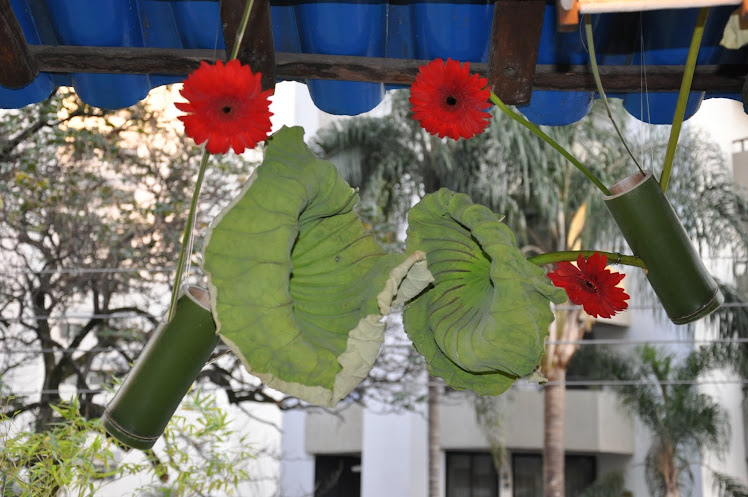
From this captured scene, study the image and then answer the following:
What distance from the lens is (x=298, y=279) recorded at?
94 cm

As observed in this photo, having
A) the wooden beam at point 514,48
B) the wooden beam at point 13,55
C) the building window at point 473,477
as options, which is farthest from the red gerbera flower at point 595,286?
the building window at point 473,477

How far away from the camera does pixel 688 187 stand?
630 centimetres

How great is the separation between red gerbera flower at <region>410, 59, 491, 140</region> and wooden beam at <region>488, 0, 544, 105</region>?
0.33 m

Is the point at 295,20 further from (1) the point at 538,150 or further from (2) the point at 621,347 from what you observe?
(2) the point at 621,347

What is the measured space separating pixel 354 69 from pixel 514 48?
0.87ft

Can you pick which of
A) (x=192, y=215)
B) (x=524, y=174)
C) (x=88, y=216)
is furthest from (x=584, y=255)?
(x=524, y=174)

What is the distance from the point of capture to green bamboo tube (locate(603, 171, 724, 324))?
3.46ft

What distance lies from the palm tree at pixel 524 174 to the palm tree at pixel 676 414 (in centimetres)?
115

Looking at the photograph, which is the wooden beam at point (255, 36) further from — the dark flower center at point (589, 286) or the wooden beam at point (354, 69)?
the dark flower center at point (589, 286)

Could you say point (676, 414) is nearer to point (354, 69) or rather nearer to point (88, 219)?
point (88, 219)

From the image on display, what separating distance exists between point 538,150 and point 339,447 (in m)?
4.00

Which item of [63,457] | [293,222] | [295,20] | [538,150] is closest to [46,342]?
[63,457]

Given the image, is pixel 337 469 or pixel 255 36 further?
pixel 337 469

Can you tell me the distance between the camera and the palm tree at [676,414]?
6992mm
